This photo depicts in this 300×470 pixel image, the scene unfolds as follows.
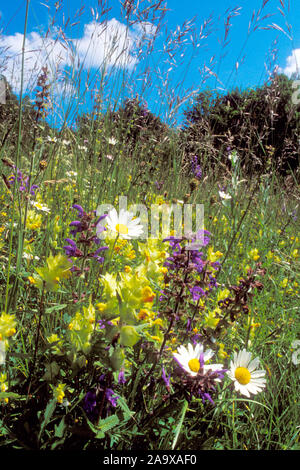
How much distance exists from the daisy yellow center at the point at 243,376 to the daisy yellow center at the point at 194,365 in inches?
9.2

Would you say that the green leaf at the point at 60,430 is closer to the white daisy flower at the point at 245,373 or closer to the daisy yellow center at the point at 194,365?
the daisy yellow center at the point at 194,365

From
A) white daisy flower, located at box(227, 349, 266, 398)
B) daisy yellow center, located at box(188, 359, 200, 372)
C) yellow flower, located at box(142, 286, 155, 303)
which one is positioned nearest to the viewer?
yellow flower, located at box(142, 286, 155, 303)

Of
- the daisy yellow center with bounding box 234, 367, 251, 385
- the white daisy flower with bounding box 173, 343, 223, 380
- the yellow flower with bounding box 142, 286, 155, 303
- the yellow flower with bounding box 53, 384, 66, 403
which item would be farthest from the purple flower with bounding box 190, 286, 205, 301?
Answer: the yellow flower with bounding box 53, 384, 66, 403

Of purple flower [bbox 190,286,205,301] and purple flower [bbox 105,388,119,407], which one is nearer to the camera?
purple flower [bbox 105,388,119,407]

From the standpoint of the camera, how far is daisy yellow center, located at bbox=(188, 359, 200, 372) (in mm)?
963

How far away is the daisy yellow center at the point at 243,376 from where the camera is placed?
3.67 ft

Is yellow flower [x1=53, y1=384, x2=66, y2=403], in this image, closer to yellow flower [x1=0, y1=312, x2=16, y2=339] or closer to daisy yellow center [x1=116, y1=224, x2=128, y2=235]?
yellow flower [x1=0, y1=312, x2=16, y2=339]

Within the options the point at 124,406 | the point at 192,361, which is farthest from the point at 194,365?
the point at 124,406

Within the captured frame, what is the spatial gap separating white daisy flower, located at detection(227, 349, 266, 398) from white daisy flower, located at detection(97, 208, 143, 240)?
0.57 meters

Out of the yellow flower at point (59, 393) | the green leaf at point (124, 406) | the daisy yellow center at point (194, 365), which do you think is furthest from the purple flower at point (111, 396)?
the daisy yellow center at point (194, 365)

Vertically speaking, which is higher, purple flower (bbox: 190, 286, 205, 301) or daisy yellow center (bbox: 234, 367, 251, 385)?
purple flower (bbox: 190, 286, 205, 301)

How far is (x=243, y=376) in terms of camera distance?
3.69ft
